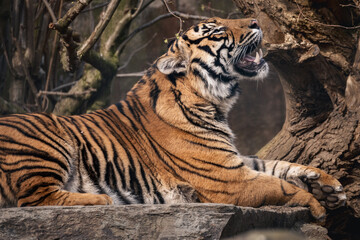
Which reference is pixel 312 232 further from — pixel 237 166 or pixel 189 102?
pixel 189 102

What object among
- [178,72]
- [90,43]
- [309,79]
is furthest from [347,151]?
[90,43]

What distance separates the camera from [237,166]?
4047mm

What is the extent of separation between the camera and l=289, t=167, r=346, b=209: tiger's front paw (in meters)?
4.00

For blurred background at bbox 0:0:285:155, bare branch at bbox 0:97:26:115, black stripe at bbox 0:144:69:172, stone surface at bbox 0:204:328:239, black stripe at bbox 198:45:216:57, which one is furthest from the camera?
blurred background at bbox 0:0:285:155

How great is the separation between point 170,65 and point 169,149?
Result: 812 millimetres

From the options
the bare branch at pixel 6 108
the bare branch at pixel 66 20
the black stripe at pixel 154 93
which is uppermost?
the bare branch at pixel 66 20

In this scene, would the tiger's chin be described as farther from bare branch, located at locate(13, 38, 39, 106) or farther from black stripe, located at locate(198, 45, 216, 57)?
bare branch, located at locate(13, 38, 39, 106)

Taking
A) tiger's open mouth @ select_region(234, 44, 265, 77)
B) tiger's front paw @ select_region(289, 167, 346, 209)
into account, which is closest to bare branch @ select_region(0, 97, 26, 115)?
tiger's open mouth @ select_region(234, 44, 265, 77)

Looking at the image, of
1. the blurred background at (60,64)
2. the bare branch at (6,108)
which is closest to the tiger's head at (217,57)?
the blurred background at (60,64)

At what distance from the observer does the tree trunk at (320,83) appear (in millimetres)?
4336

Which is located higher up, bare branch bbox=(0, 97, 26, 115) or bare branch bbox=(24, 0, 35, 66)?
bare branch bbox=(24, 0, 35, 66)

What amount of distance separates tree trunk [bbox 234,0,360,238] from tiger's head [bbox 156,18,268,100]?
0.73 ft

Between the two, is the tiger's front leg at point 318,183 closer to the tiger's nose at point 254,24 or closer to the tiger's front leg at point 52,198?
the tiger's nose at point 254,24

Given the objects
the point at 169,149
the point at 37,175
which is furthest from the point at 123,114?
the point at 37,175
